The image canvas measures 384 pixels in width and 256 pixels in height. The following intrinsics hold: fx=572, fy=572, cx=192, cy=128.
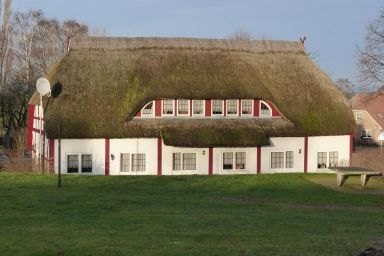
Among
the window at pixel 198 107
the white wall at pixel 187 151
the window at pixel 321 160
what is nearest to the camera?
the white wall at pixel 187 151

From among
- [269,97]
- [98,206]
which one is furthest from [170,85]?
[98,206]

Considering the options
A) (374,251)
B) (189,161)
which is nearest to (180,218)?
(374,251)

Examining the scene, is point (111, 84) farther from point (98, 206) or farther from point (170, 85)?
point (98, 206)

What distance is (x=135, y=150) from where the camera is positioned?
→ 107 feet

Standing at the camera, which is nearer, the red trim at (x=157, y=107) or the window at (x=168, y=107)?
the red trim at (x=157, y=107)

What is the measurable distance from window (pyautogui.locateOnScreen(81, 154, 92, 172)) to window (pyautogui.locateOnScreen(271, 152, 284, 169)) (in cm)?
1088

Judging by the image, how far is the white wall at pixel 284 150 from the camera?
34406 mm

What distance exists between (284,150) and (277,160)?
0.74 meters

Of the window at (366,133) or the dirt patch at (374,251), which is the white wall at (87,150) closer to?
the dirt patch at (374,251)

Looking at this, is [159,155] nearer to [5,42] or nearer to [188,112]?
[188,112]

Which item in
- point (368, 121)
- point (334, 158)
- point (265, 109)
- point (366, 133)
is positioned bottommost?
point (334, 158)

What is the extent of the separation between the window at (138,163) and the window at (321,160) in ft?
36.0

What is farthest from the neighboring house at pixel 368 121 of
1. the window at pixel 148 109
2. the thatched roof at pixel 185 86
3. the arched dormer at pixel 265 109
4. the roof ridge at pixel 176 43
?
the window at pixel 148 109

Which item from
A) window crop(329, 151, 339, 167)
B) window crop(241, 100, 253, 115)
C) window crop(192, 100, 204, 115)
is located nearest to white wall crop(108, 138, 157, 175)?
window crop(192, 100, 204, 115)
